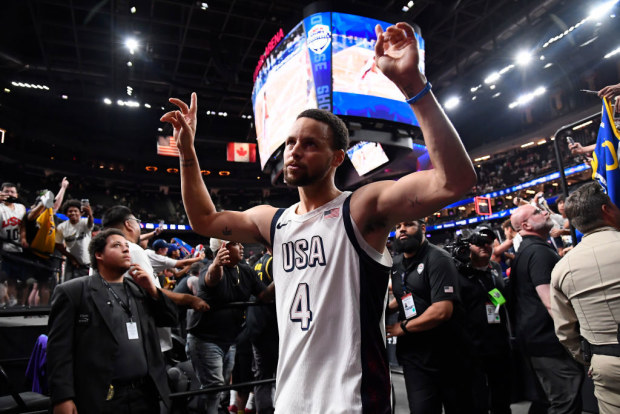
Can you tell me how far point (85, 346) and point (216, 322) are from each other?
162 centimetres

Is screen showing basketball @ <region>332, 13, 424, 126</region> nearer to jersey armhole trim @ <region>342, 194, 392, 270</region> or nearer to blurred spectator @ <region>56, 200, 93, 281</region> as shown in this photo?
blurred spectator @ <region>56, 200, 93, 281</region>

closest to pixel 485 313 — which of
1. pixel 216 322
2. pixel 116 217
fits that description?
pixel 216 322

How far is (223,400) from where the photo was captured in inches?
202

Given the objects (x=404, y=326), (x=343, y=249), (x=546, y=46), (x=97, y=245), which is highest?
(x=546, y=46)

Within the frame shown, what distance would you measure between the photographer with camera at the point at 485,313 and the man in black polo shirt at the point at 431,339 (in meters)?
0.46

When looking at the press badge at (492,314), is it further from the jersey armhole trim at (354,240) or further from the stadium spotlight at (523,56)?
the stadium spotlight at (523,56)

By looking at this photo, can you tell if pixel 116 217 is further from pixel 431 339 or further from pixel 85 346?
pixel 431 339

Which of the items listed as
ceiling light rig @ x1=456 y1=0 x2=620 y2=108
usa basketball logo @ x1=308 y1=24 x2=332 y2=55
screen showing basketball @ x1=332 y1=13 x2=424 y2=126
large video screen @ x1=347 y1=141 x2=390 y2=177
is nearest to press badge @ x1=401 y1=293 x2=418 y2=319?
screen showing basketball @ x1=332 y1=13 x2=424 y2=126

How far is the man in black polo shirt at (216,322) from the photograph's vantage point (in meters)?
3.74

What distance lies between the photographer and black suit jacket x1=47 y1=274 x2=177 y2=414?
233 cm

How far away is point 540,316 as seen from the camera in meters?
3.32

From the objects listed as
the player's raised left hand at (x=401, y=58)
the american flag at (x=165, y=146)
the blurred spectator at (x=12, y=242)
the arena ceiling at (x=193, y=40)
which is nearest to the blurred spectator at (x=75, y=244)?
the blurred spectator at (x=12, y=242)

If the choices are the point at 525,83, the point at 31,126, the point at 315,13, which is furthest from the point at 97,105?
the point at 525,83

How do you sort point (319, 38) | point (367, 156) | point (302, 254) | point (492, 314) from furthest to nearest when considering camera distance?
point (367, 156) < point (319, 38) < point (492, 314) < point (302, 254)
